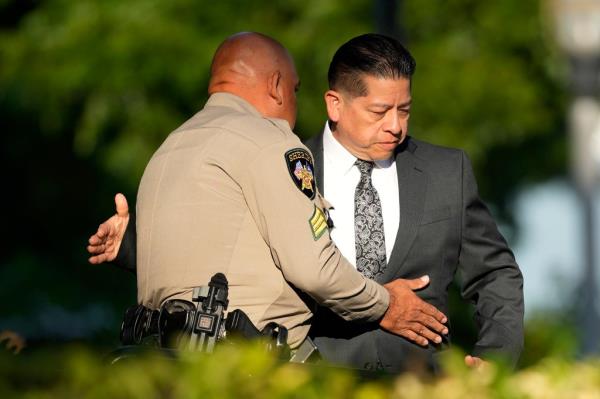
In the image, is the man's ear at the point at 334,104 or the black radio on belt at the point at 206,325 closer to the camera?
the black radio on belt at the point at 206,325

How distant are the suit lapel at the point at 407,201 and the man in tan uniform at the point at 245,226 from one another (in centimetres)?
26

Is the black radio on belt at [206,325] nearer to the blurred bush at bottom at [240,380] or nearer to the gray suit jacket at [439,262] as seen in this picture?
the gray suit jacket at [439,262]

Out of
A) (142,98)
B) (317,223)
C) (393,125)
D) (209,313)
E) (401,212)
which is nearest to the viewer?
(209,313)

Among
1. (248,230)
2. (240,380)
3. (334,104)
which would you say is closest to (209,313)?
(248,230)

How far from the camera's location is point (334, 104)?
5.16m

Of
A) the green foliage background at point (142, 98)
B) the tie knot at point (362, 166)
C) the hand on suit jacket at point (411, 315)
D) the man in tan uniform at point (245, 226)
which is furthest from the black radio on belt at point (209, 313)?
the green foliage background at point (142, 98)

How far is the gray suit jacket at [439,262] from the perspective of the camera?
4984 millimetres

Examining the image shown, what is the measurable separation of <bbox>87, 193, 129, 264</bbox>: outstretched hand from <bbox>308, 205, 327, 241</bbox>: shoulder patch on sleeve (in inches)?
31.9

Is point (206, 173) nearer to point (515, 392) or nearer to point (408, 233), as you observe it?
point (408, 233)

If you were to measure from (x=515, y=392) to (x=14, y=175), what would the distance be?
1137 cm

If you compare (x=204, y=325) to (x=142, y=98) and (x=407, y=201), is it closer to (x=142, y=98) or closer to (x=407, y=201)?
(x=407, y=201)

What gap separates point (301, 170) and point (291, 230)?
18cm

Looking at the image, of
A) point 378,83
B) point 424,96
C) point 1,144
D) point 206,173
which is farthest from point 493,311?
point 1,144

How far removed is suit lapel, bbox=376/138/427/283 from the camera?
196 inches
